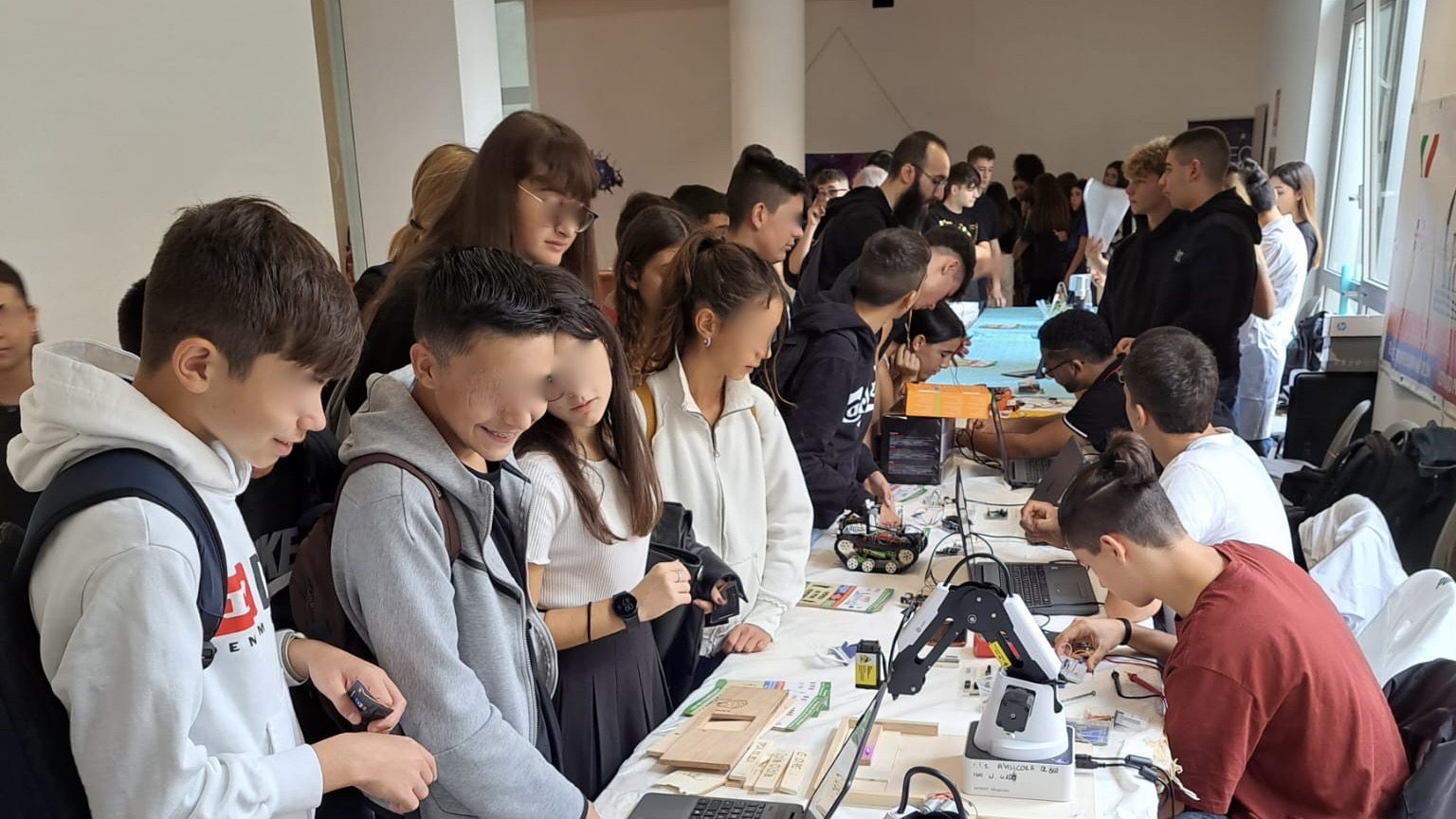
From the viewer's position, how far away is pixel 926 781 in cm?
152

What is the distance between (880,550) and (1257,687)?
3.19 ft

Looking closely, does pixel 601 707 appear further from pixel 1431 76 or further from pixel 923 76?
pixel 923 76

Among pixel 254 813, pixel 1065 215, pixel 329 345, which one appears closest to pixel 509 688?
pixel 254 813

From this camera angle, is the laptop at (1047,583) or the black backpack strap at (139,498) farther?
the laptop at (1047,583)

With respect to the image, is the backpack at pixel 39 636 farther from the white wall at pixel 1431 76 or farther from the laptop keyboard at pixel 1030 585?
the white wall at pixel 1431 76

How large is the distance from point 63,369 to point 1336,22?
782cm

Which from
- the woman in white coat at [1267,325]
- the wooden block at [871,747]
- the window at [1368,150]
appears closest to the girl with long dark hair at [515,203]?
the wooden block at [871,747]

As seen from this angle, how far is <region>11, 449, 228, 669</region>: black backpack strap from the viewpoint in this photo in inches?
36.1

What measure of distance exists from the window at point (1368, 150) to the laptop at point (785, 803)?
5641mm

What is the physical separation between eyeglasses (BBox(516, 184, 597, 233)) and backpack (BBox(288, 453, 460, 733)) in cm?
72

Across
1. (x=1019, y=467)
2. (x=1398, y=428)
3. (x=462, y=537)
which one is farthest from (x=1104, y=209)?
(x=462, y=537)

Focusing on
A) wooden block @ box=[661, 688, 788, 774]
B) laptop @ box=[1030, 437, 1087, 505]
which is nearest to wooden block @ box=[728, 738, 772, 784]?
wooden block @ box=[661, 688, 788, 774]

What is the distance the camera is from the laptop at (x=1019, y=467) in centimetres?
324

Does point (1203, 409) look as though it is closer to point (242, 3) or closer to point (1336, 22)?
point (242, 3)
